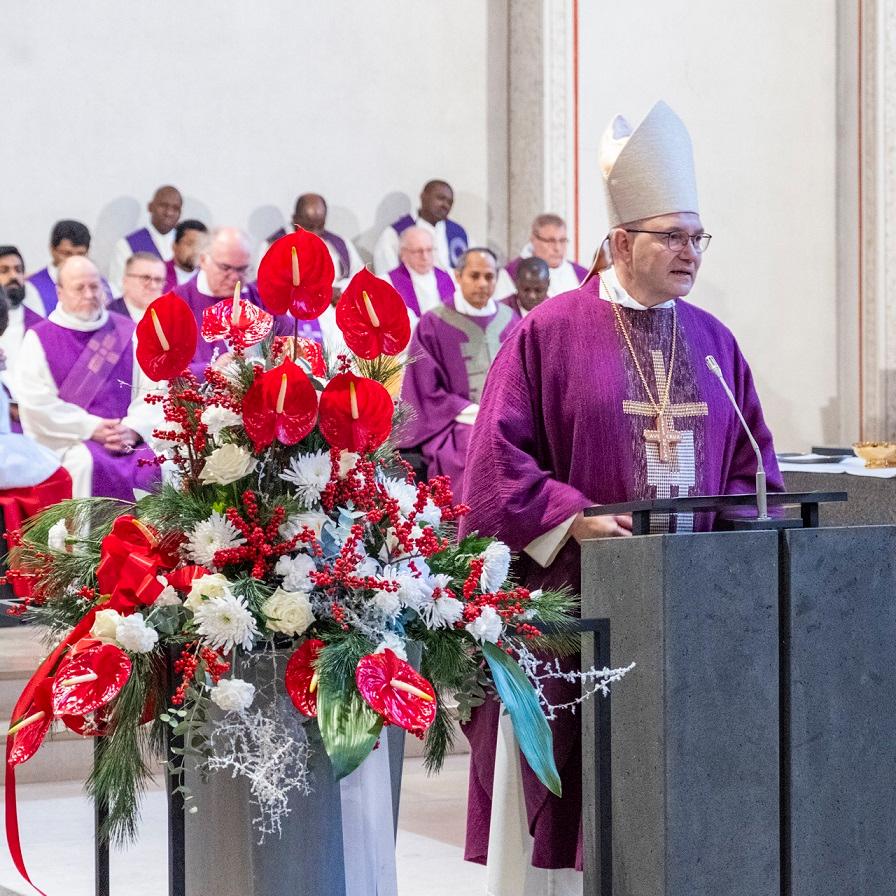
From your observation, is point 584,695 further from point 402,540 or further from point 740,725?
point 402,540

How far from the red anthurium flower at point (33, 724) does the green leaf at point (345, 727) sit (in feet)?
1.53

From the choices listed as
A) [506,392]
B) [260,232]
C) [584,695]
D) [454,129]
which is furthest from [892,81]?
[584,695]

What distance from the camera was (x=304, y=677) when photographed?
2.49 m

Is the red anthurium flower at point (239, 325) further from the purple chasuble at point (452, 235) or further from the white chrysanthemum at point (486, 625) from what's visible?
the purple chasuble at point (452, 235)

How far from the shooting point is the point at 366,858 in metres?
2.59

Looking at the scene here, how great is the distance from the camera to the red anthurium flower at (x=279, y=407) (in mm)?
2535

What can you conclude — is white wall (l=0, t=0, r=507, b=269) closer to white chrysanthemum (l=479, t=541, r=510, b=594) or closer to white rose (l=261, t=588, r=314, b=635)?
white chrysanthemum (l=479, t=541, r=510, b=594)

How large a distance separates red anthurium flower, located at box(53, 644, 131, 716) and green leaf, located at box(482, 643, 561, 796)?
577 millimetres

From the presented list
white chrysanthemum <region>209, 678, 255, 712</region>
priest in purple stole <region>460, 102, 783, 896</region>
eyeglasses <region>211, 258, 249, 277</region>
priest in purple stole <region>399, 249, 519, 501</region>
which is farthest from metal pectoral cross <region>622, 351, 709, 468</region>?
eyeglasses <region>211, 258, 249, 277</region>

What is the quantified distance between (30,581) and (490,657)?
82 cm

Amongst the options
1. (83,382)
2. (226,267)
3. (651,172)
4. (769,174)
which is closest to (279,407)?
(651,172)

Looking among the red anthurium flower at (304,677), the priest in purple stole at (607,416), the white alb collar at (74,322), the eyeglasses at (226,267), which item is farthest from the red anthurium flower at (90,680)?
the eyeglasses at (226,267)

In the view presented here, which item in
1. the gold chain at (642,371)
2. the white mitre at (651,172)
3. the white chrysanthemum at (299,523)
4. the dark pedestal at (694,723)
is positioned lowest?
the dark pedestal at (694,723)

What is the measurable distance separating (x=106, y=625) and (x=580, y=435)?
1525mm
